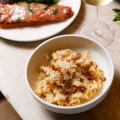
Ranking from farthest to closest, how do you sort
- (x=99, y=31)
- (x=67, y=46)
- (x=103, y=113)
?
(x=99, y=31) → (x=67, y=46) → (x=103, y=113)

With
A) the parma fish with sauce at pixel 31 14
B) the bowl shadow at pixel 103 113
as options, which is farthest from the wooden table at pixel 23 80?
the parma fish with sauce at pixel 31 14

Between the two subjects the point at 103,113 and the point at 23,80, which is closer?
the point at 103,113

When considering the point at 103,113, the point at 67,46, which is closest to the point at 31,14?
the point at 67,46

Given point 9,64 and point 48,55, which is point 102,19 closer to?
point 48,55

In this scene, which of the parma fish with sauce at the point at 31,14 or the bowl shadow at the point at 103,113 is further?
the parma fish with sauce at the point at 31,14

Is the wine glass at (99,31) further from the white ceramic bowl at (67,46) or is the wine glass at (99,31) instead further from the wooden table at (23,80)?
the white ceramic bowl at (67,46)

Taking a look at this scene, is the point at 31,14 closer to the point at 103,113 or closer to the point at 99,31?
the point at 99,31
